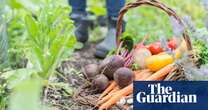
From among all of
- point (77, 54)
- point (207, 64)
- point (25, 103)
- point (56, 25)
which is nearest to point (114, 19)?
point (77, 54)

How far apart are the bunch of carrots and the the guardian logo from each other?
0.30m

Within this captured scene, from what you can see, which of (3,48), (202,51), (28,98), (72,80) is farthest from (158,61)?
(28,98)

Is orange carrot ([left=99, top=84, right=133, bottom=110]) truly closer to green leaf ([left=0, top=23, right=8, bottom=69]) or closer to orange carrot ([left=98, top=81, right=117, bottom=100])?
orange carrot ([left=98, top=81, right=117, bottom=100])

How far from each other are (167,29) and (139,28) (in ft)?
0.87

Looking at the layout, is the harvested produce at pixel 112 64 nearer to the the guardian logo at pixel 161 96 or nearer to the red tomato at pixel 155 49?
the red tomato at pixel 155 49

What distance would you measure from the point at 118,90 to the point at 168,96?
17.8 inches

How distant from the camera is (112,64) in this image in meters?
2.83

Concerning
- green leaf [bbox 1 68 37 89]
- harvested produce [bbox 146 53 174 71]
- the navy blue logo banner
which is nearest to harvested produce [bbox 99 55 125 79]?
harvested produce [bbox 146 53 174 71]

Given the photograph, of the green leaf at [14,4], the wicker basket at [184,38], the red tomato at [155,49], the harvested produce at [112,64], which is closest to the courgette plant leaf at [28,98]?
the wicker basket at [184,38]

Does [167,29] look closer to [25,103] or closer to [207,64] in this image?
[207,64]

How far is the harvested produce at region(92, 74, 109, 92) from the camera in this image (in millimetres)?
2822

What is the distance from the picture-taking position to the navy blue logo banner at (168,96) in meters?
2.35

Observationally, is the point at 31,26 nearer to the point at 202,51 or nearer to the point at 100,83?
the point at 100,83

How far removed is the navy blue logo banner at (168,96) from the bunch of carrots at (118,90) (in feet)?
0.98
